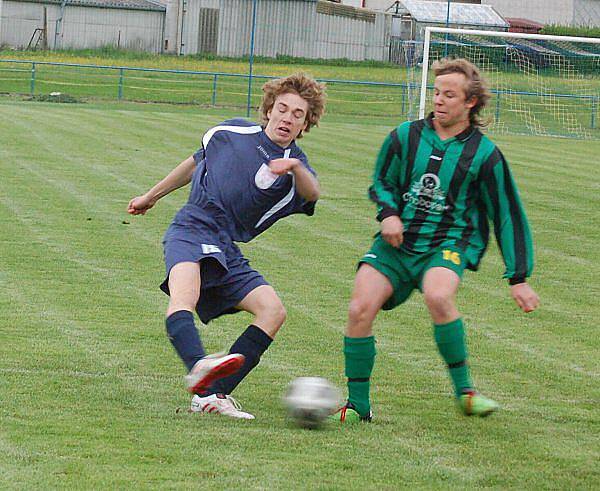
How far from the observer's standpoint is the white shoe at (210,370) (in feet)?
16.1

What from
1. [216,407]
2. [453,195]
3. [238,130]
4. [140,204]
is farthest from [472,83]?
[216,407]

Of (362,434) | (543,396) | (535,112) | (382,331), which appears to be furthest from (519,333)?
(535,112)

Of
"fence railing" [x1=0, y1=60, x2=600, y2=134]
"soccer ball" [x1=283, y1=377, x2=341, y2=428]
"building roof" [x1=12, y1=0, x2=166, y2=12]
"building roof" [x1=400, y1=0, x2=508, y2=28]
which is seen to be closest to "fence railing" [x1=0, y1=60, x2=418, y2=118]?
"fence railing" [x1=0, y1=60, x2=600, y2=134]

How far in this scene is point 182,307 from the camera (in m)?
5.26

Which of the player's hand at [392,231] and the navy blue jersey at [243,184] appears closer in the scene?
the player's hand at [392,231]

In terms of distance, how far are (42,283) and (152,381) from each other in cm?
290

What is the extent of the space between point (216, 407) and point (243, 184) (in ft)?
3.45

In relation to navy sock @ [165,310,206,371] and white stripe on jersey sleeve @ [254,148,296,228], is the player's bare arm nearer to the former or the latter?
white stripe on jersey sleeve @ [254,148,296,228]

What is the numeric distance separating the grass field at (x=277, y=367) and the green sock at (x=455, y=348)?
18cm

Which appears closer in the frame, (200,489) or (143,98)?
(200,489)

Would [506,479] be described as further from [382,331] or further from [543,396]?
[382,331]

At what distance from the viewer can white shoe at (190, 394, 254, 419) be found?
5.41m

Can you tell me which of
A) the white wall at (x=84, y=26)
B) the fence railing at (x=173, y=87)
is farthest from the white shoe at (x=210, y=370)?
the white wall at (x=84, y=26)

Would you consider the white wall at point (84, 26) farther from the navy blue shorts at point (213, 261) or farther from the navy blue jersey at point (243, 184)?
the navy blue shorts at point (213, 261)
